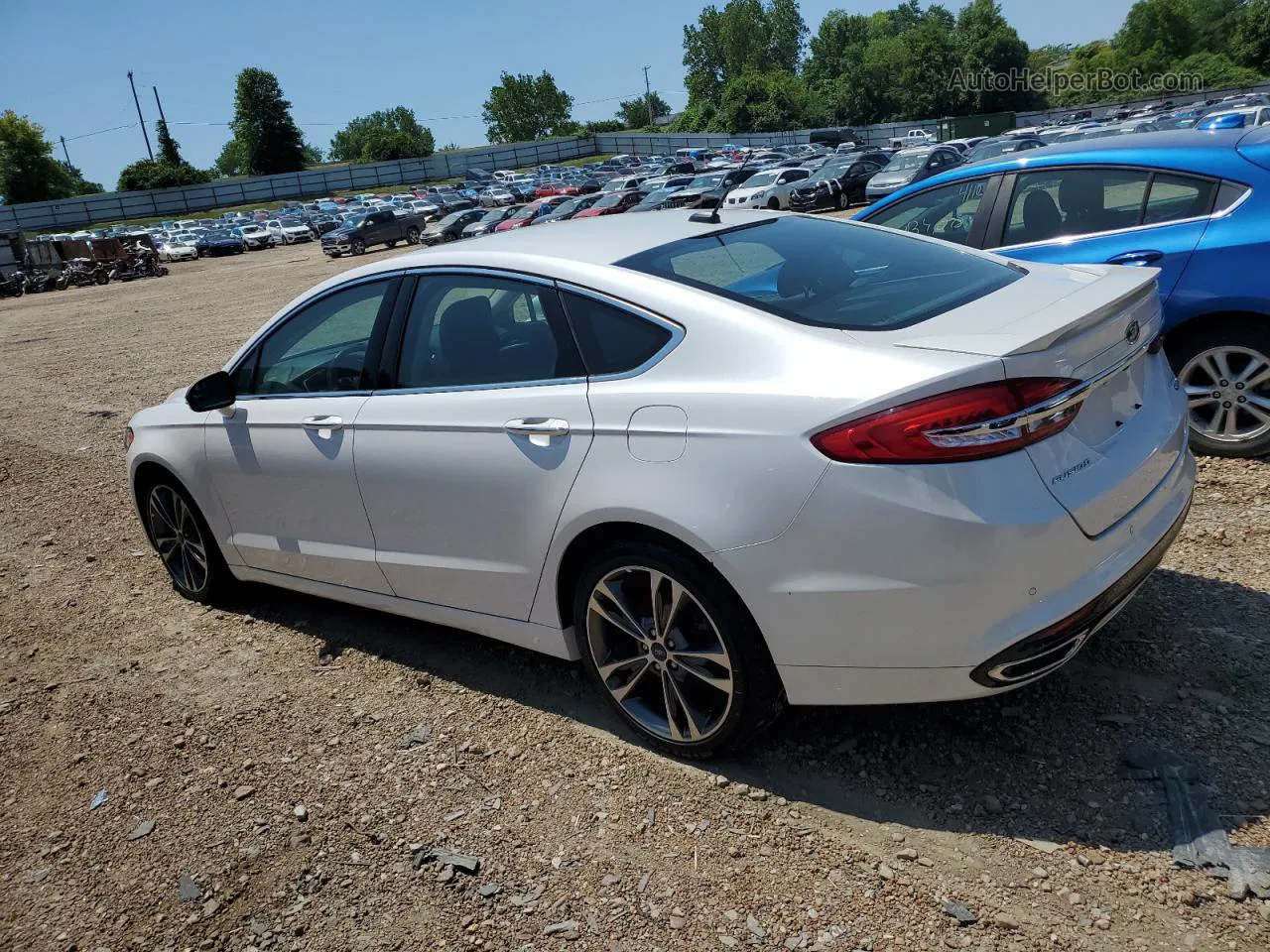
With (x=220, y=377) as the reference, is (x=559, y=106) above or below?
above

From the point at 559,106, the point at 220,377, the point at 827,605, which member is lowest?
the point at 827,605

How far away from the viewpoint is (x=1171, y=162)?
493 cm

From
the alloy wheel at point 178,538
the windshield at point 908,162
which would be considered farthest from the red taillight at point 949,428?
the windshield at point 908,162

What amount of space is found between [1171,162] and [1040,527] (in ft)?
11.6

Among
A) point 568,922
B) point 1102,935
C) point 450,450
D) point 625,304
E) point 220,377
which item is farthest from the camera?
point 220,377

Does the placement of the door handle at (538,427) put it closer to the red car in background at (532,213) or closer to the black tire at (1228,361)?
the black tire at (1228,361)

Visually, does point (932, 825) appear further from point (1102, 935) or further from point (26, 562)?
point (26, 562)

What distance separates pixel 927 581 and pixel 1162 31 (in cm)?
12231

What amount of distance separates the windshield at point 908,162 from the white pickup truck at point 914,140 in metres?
33.3

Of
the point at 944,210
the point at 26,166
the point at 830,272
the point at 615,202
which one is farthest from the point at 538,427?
the point at 26,166

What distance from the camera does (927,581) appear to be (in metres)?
2.37

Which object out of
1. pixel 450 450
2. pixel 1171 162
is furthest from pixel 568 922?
pixel 1171 162

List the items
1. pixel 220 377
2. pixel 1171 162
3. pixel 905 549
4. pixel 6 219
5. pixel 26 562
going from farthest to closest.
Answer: pixel 6 219 < pixel 26 562 < pixel 1171 162 < pixel 220 377 < pixel 905 549

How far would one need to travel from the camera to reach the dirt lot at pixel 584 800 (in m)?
2.44
